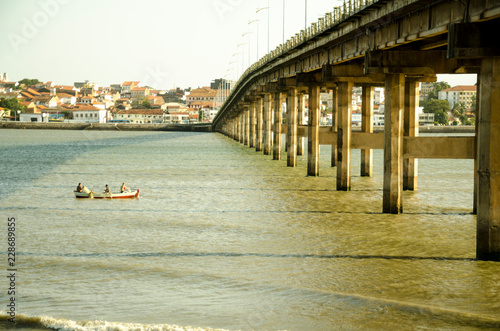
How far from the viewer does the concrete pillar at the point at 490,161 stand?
2097 cm

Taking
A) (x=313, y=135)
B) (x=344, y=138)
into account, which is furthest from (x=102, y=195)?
(x=313, y=135)

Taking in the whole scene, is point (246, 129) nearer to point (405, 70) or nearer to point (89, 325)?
point (405, 70)

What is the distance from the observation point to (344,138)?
41.9 metres

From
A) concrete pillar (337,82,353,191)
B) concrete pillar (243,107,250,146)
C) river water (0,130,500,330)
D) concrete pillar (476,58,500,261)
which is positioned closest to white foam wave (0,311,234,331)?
river water (0,130,500,330)

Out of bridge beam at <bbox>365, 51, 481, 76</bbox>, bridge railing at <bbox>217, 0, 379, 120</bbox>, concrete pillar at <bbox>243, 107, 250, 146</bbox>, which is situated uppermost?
bridge railing at <bbox>217, 0, 379, 120</bbox>

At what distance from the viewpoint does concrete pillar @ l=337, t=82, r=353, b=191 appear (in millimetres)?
41969

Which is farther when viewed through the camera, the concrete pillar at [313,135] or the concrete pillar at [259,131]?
the concrete pillar at [259,131]

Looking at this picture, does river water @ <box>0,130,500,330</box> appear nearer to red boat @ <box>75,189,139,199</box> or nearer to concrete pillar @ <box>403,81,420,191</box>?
red boat @ <box>75,189,139,199</box>

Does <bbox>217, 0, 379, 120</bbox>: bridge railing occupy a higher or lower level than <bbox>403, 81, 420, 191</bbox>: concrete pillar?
higher

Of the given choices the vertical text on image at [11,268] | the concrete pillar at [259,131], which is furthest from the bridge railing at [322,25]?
the concrete pillar at [259,131]

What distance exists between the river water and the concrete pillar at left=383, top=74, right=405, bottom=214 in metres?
1.38

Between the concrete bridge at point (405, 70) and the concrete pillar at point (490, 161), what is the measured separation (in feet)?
0.09

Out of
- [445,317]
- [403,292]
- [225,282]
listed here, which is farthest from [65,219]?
[445,317]

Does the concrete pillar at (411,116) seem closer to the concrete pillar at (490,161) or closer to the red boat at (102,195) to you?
the red boat at (102,195)
